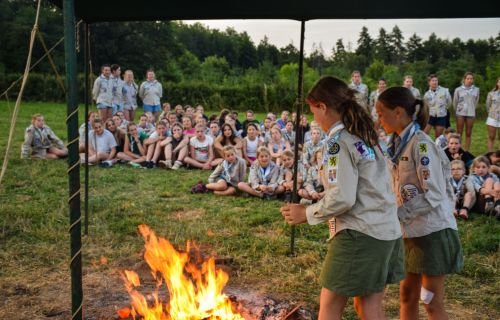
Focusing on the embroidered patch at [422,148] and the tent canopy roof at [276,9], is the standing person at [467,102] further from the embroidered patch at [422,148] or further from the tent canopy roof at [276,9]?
the embroidered patch at [422,148]

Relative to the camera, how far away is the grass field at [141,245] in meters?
3.89

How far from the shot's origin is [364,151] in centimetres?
235

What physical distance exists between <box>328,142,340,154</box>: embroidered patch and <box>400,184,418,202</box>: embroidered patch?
2.26 ft

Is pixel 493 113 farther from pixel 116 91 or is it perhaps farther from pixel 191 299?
pixel 191 299

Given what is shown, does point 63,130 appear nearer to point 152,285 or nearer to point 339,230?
point 152,285

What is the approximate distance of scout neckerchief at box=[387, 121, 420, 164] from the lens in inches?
111

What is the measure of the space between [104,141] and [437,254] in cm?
847

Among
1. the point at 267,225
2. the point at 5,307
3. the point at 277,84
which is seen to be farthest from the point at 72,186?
the point at 277,84

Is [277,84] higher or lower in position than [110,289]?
higher

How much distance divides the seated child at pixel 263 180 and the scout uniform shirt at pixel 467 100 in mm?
6188

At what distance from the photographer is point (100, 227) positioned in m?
5.61

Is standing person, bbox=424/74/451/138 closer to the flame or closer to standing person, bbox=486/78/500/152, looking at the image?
standing person, bbox=486/78/500/152

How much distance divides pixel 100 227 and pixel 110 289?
1724mm

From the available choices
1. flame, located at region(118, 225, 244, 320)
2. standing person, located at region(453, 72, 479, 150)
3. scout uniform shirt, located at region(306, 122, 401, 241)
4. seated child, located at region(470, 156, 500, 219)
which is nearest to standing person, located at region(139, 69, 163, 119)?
standing person, located at region(453, 72, 479, 150)
